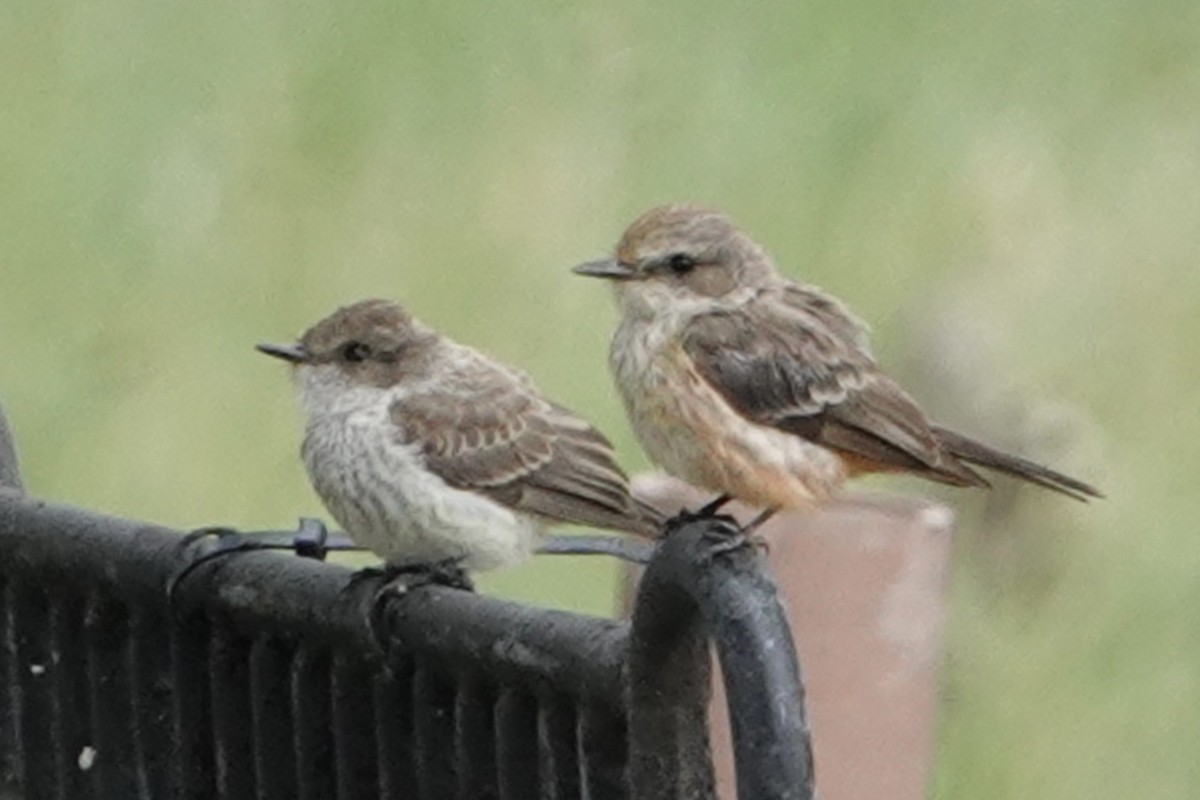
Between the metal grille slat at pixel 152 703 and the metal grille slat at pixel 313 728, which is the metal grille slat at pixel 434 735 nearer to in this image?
the metal grille slat at pixel 313 728

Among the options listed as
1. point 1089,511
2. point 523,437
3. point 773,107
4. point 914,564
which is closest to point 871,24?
point 773,107

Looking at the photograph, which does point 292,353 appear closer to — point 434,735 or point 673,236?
point 673,236

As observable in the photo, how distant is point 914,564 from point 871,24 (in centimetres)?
515

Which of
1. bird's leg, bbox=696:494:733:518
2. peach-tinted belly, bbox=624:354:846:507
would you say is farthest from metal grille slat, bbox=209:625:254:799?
peach-tinted belly, bbox=624:354:846:507

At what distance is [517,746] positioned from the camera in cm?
314

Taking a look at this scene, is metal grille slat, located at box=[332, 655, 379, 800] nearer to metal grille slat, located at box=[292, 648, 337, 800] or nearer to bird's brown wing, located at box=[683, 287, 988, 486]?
metal grille slat, located at box=[292, 648, 337, 800]

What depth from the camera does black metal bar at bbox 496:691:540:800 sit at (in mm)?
3129

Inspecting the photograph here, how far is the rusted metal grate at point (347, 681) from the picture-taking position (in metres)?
2.81

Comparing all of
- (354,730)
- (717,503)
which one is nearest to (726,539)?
(354,730)

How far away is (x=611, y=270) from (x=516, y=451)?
0.51m

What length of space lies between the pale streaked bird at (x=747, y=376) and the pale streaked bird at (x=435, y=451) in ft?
0.88

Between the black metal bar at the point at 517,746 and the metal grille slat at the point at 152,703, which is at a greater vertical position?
the metal grille slat at the point at 152,703

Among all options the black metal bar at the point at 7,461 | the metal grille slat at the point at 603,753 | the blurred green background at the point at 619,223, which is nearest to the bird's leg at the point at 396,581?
the metal grille slat at the point at 603,753

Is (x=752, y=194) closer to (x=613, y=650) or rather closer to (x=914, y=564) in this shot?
(x=914, y=564)
